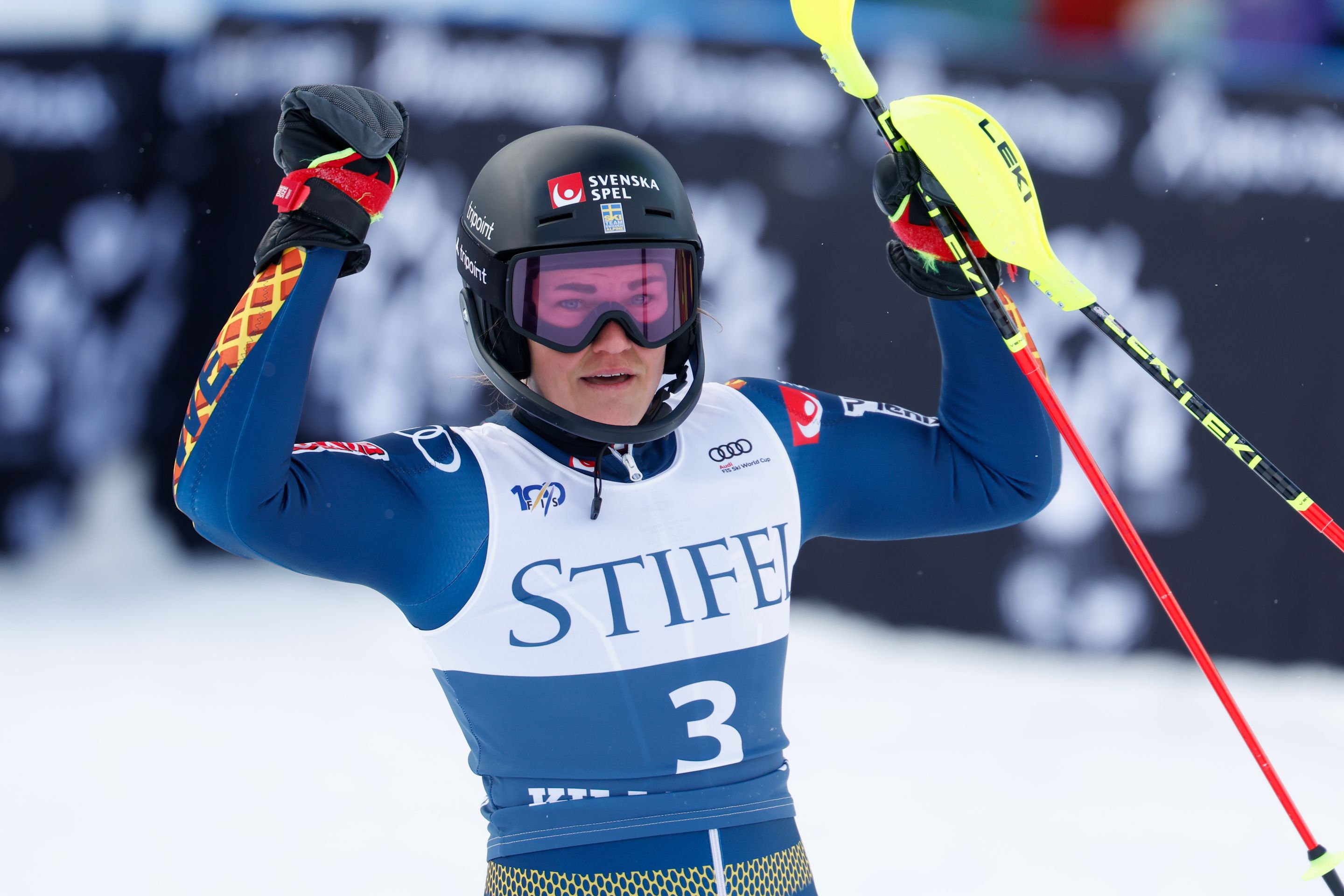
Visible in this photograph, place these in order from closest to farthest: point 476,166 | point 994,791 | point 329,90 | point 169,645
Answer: point 329,90, point 994,791, point 169,645, point 476,166

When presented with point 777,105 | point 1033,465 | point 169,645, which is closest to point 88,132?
point 169,645

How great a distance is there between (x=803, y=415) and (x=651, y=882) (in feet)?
2.36

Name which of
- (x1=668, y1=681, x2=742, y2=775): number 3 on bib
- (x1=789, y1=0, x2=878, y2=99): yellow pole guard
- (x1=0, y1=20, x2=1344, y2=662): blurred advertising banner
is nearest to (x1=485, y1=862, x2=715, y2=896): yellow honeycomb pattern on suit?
(x1=668, y1=681, x2=742, y2=775): number 3 on bib

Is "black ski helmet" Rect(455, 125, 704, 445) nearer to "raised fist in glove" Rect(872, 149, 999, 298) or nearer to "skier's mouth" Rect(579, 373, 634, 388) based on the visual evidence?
"skier's mouth" Rect(579, 373, 634, 388)

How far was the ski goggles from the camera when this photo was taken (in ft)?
5.99

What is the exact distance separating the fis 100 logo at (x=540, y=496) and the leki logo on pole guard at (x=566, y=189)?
0.39 metres

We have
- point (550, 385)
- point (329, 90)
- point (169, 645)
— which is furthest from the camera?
point (169, 645)

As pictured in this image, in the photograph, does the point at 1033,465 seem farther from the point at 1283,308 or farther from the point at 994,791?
the point at 1283,308

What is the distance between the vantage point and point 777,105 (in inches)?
198

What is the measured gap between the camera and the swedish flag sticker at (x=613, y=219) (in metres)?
1.82

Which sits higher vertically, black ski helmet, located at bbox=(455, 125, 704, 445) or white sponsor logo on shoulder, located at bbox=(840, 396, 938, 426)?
black ski helmet, located at bbox=(455, 125, 704, 445)

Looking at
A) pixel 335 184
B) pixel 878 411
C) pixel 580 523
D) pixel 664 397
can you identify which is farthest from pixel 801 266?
pixel 335 184

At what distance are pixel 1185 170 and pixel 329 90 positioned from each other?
4.11 m

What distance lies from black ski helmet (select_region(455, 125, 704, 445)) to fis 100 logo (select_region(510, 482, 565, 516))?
8 centimetres
